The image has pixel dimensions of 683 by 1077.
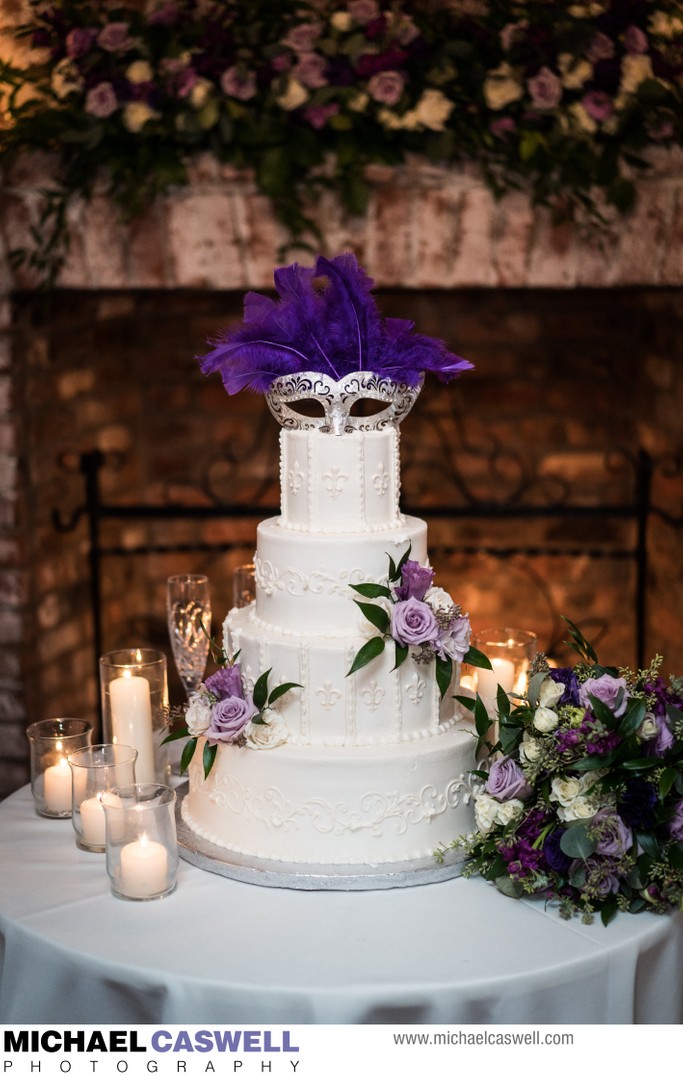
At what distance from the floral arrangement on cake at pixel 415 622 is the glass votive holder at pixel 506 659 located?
29cm

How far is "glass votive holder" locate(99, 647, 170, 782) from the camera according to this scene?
6.91 ft

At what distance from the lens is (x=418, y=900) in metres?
1.77

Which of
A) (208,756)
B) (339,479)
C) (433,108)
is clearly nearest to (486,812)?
(208,756)

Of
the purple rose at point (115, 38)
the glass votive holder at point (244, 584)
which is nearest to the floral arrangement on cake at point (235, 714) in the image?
the glass votive holder at point (244, 584)

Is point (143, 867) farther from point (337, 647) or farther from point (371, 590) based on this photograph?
point (371, 590)

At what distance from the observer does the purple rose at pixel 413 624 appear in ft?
6.01

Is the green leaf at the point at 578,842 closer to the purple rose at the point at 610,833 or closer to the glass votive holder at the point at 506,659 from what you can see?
the purple rose at the point at 610,833

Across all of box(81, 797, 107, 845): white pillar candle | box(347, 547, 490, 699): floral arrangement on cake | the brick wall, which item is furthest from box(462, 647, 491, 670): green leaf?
the brick wall

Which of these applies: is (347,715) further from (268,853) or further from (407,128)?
(407,128)

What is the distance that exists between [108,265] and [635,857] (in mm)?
2075
